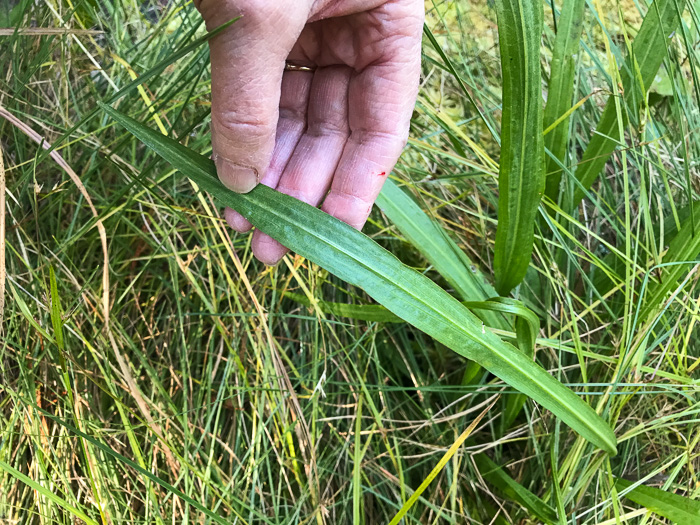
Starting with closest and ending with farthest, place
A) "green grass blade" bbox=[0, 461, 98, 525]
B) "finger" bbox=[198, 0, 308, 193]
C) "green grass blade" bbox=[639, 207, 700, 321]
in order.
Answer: "finger" bbox=[198, 0, 308, 193] < "green grass blade" bbox=[0, 461, 98, 525] < "green grass blade" bbox=[639, 207, 700, 321]

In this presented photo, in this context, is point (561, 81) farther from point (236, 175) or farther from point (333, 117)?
point (236, 175)

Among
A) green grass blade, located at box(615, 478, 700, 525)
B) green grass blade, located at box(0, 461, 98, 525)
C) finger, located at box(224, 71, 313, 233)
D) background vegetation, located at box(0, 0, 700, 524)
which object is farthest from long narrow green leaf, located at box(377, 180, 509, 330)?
green grass blade, located at box(0, 461, 98, 525)

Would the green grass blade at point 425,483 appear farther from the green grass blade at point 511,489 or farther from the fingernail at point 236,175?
the fingernail at point 236,175

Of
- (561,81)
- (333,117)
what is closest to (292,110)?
(333,117)

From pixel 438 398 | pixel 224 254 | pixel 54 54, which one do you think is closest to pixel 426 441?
pixel 438 398

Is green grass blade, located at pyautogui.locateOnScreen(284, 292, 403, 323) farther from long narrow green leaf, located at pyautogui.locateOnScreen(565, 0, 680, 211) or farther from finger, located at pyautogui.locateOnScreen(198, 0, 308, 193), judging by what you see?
long narrow green leaf, located at pyautogui.locateOnScreen(565, 0, 680, 211)

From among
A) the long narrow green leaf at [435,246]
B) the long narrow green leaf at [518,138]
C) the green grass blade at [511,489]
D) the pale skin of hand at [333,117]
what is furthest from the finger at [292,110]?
the green grass blade at [511,489]
